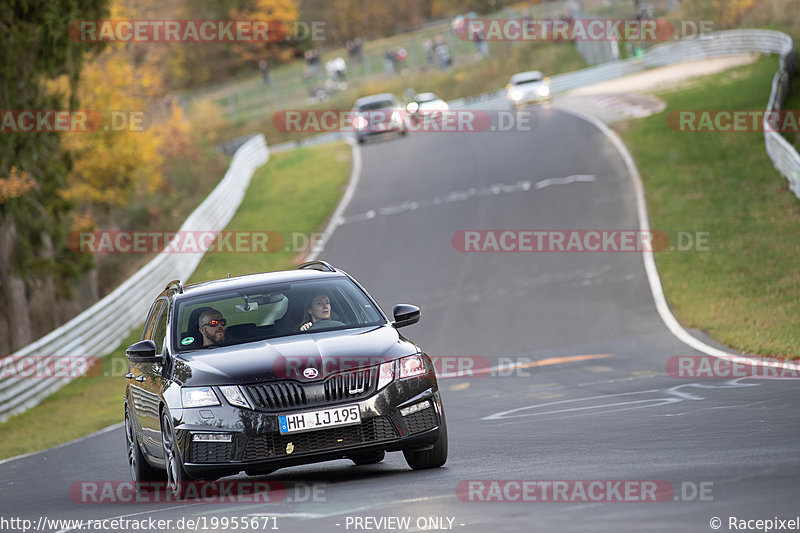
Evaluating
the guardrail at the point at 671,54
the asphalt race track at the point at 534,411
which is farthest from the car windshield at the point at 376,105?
the asphalt race track at the point at 534,411

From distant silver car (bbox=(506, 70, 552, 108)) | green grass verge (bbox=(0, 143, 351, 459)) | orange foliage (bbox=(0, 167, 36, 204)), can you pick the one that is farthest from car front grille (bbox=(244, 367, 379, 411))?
distant silver car (bbox=(506, 70, 552, 108))

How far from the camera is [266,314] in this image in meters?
9.40

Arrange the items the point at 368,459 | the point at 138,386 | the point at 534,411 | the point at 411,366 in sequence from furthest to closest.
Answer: the point at 534,411
the point at 138,386
the point at 368,459
the point at 411,366

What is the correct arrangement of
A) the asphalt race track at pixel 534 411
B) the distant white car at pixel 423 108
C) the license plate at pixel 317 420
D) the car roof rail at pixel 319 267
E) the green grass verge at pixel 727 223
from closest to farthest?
the asphalt race track at pixel 534 411 → the license plate at pixel 317 420 → the car roof rail at pixel 319 267 → the green grass verge at pixel 727 223 → the distant white car at pixel 423 108

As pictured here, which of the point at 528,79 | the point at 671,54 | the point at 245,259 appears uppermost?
the point at 671,54

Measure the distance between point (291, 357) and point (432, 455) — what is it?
1265mm

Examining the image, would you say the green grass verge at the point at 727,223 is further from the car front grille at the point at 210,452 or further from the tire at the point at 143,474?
the car front grille at the point at 210,452

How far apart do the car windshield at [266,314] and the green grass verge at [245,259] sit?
4840 mm

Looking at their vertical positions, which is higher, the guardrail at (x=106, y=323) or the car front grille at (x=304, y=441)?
the car front grille at (x=304, y=441)

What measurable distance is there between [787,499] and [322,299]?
4329 mm

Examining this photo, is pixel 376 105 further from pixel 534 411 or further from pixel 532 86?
pixel 534 411

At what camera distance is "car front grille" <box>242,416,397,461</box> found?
8086mm

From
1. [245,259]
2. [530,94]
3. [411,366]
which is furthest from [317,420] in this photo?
[530,94]

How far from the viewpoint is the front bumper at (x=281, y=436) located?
8086 mm
